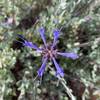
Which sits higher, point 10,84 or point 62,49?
point 62,49

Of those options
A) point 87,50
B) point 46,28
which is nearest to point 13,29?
point 46,28

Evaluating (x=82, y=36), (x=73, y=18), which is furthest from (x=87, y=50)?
(x=73, y=18)

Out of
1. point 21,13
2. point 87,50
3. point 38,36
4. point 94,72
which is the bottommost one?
point 94,72

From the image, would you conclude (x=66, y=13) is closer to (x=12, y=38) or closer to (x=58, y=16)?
(x=58, y=16)

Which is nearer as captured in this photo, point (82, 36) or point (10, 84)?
point (10, 84)

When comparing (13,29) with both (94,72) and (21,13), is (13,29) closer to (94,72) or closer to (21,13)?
(21,13)

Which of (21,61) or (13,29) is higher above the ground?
(13,29)
